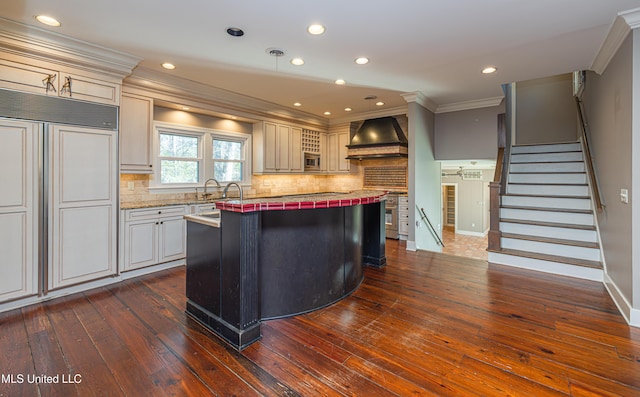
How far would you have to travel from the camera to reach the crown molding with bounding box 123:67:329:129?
3838 millimetres

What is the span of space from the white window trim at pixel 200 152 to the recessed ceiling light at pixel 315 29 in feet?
9.47

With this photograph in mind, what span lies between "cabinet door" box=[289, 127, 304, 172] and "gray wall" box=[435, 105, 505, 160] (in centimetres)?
278

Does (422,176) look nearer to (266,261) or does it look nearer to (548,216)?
(548,216)

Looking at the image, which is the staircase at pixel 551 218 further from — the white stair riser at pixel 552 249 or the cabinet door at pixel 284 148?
the cabinet door at pixel 284 148

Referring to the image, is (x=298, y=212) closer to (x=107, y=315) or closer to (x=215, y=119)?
(x=107, y=315)

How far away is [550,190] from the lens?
474 centimetres

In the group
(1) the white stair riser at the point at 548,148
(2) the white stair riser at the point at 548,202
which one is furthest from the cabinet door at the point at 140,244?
(1) the white stair riser at the point at 548,148

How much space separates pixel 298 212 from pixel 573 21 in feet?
9.61

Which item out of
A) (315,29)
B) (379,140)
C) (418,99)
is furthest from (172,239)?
(418,99)

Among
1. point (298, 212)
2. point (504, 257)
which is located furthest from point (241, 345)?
point (504, 257)

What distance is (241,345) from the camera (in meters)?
2.19

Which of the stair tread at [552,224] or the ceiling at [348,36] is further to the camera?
the stair tread at [552,224]

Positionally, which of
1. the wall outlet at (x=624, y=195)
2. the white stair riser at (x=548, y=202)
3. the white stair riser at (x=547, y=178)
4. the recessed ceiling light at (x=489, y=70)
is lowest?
the white stair riser at (x=548, y=202)

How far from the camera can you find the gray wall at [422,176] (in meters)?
4.98
